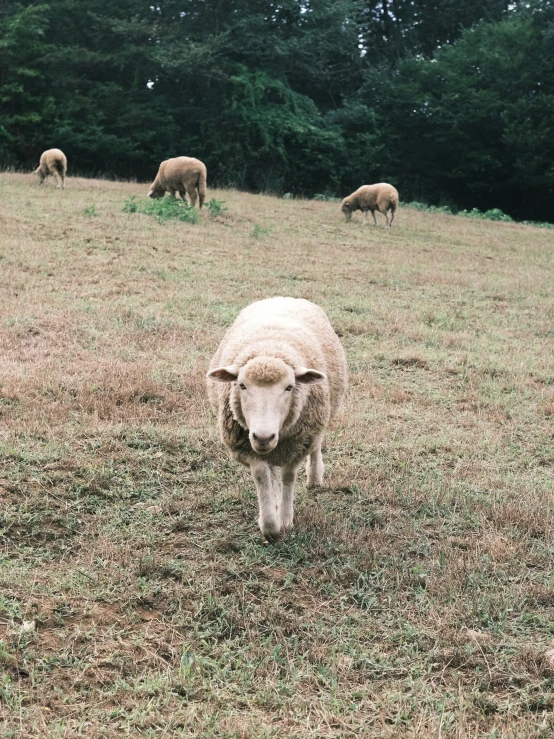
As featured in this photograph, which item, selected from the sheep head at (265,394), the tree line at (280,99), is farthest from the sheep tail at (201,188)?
the sheep head at (265,394)

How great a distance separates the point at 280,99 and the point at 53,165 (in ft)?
46.1

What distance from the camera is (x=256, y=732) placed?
256 centimetres

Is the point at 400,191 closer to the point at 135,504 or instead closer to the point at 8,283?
the point at 8,283

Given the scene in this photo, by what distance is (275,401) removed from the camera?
357 cm

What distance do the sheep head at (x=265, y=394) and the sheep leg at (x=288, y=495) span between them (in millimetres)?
346

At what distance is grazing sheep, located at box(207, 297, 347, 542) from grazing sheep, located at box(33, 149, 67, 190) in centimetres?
1395

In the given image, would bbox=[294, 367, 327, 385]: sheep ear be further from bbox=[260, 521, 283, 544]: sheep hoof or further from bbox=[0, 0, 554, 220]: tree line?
bbox=[0, 0, 554, 220]: tree line

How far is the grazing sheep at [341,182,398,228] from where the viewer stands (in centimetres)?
1722

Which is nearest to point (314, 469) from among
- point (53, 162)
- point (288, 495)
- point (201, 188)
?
point (288, 495)

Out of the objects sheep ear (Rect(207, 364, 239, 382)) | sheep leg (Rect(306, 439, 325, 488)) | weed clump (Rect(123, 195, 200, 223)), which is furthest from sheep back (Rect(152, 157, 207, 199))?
sheep ear (Rect(207, 364, 239, 382))

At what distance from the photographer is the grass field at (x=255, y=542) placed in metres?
2.74

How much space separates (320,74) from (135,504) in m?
28.8

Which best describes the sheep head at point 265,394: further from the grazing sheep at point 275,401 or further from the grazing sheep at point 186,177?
the grazing sheep at point 186,177

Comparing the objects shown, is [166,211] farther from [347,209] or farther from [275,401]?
[275,401]
